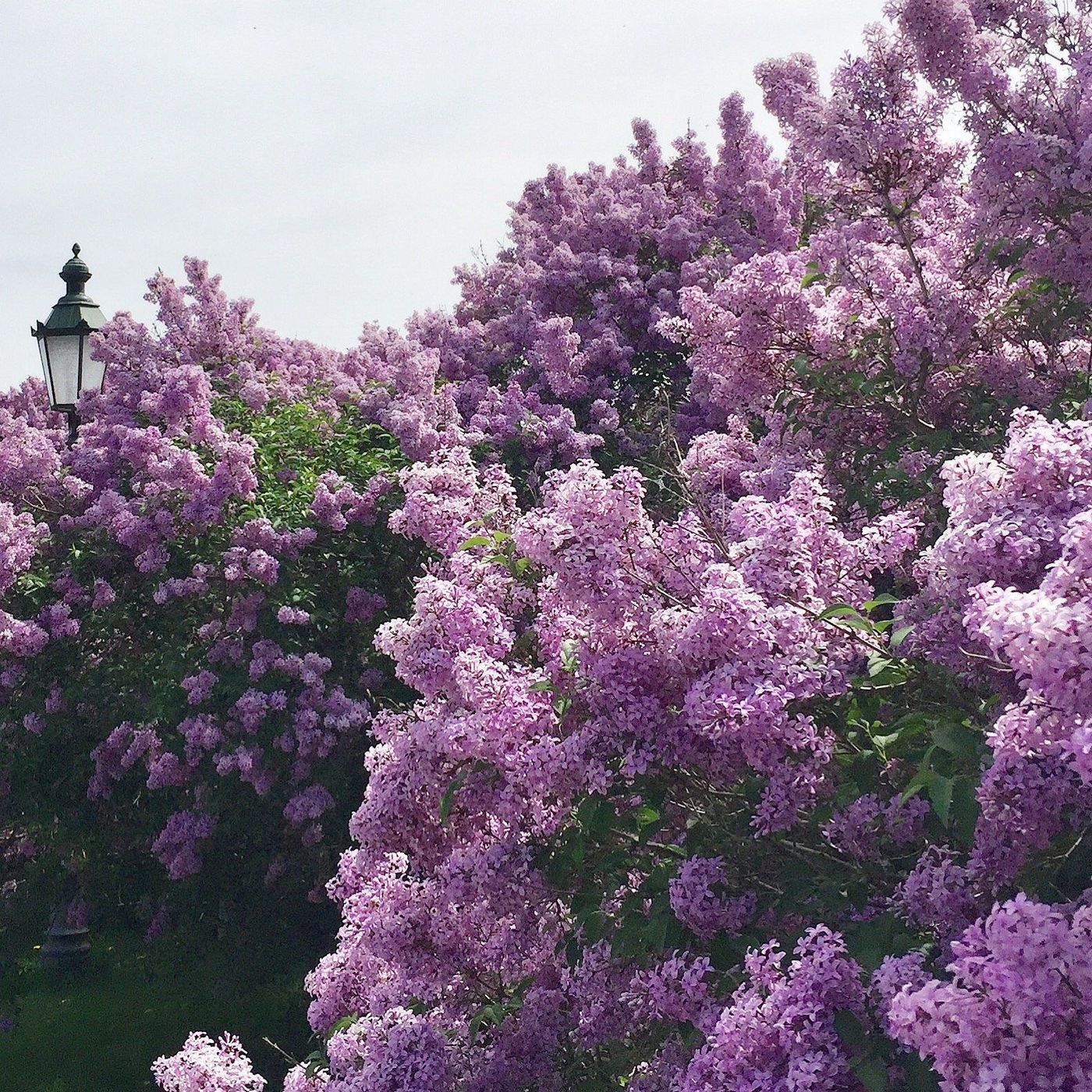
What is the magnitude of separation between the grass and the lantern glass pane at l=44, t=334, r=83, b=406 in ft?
13.3

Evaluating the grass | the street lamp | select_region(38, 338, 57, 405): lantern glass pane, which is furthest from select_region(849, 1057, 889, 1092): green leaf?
select_region(38, 338, 57, 405): lantern glass pane

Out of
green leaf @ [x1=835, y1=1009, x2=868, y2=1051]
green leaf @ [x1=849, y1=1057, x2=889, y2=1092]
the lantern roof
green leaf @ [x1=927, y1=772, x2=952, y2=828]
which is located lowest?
green leaf @ [x1=849, y1=1057, x2=889, y2=1092]

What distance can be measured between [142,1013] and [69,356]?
4.78 m

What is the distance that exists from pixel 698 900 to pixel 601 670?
1.92 feet

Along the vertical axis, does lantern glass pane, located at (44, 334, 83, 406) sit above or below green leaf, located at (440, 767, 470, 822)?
above

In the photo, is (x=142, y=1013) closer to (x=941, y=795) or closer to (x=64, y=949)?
(x=64, y=949)

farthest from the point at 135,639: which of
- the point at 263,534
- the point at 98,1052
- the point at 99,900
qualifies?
the point at 98,1052

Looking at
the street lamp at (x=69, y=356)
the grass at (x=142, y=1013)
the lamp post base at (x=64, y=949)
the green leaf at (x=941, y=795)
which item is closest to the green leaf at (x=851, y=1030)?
the green leaf at (x=941, y=795)

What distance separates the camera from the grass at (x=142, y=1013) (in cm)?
738

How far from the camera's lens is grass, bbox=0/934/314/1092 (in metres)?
7.38

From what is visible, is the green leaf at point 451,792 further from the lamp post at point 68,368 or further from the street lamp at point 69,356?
the street lamp at point 69,356

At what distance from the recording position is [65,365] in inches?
381

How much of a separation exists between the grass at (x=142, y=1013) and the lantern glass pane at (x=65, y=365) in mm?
4064

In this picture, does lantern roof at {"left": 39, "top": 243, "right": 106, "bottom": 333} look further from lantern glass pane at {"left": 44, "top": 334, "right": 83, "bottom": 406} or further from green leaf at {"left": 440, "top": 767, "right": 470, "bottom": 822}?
green leaf at {"left": 440, "top": 767, "right": 470, "bottom": 822}
